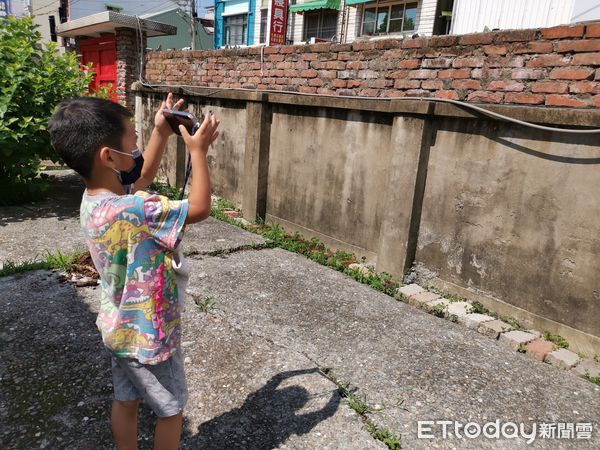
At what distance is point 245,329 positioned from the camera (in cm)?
337

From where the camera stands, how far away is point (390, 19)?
16.8m

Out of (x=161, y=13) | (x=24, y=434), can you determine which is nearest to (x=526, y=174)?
(x=24, y=434)

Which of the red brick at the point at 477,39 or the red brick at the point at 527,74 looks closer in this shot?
the red brick at the point at 527,74

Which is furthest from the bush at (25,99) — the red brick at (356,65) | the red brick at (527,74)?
the red brick at (527,74)

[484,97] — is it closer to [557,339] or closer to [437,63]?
[437,63]

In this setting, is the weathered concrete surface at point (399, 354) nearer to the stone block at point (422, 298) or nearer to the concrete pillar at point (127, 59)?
the stone block at point (422, 298)

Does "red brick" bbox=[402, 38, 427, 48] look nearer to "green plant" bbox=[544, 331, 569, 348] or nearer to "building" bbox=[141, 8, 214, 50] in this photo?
"green plant" bbox=[544, 331, 569, 348]

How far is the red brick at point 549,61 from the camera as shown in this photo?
3330 mm

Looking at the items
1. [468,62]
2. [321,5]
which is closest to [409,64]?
[468,62]

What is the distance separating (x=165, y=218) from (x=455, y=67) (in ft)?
10.6

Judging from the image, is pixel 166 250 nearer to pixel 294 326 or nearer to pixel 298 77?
pixel 294 326

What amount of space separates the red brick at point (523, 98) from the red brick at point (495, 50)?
1.11ft

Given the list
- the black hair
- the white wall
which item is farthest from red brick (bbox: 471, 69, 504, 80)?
the white wall

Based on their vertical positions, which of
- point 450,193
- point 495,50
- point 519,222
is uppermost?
point 495,50
